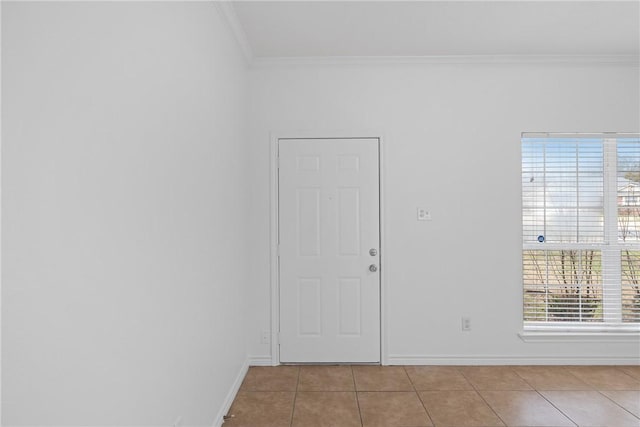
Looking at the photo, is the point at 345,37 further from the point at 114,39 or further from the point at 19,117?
the point at 19,117

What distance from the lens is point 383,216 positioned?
333cm

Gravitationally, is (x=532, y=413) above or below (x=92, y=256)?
below

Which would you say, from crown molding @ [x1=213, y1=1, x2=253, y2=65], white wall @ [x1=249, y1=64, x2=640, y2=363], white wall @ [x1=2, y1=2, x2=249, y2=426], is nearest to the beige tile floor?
white wall @ [x1=249, y1=64, x2=640, y2=363]

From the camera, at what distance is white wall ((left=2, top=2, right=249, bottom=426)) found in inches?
33.3

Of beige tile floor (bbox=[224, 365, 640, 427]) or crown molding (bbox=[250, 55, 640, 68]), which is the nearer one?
beige tile floor (bbox=[224, 365, 640, 427])

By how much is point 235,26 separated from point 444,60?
1793mm

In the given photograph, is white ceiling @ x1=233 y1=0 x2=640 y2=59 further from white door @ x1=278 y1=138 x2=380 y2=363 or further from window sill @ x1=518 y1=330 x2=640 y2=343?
window sill @ x1=518 y1=330 x2=640 y2=343

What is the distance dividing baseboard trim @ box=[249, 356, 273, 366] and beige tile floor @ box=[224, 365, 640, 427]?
56mm

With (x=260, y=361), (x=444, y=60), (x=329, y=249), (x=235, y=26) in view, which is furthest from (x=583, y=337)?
(x=235, y=26)

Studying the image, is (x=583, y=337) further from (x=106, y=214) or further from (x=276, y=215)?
(x=106, y=214)

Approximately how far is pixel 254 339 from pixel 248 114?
1962 millimetres

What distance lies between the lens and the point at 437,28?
280 centimetres

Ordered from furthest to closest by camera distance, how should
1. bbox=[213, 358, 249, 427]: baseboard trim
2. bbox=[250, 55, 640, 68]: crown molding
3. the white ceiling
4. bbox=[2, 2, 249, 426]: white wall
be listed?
bbox=[250, 55, 640, 68]: crown molding
the white ceiling
bbox=[213, 358, 249, 427]: baseboard trim
bbox=[2, 2, 249, 426]: white wall

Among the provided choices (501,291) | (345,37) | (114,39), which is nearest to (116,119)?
(114,39)
